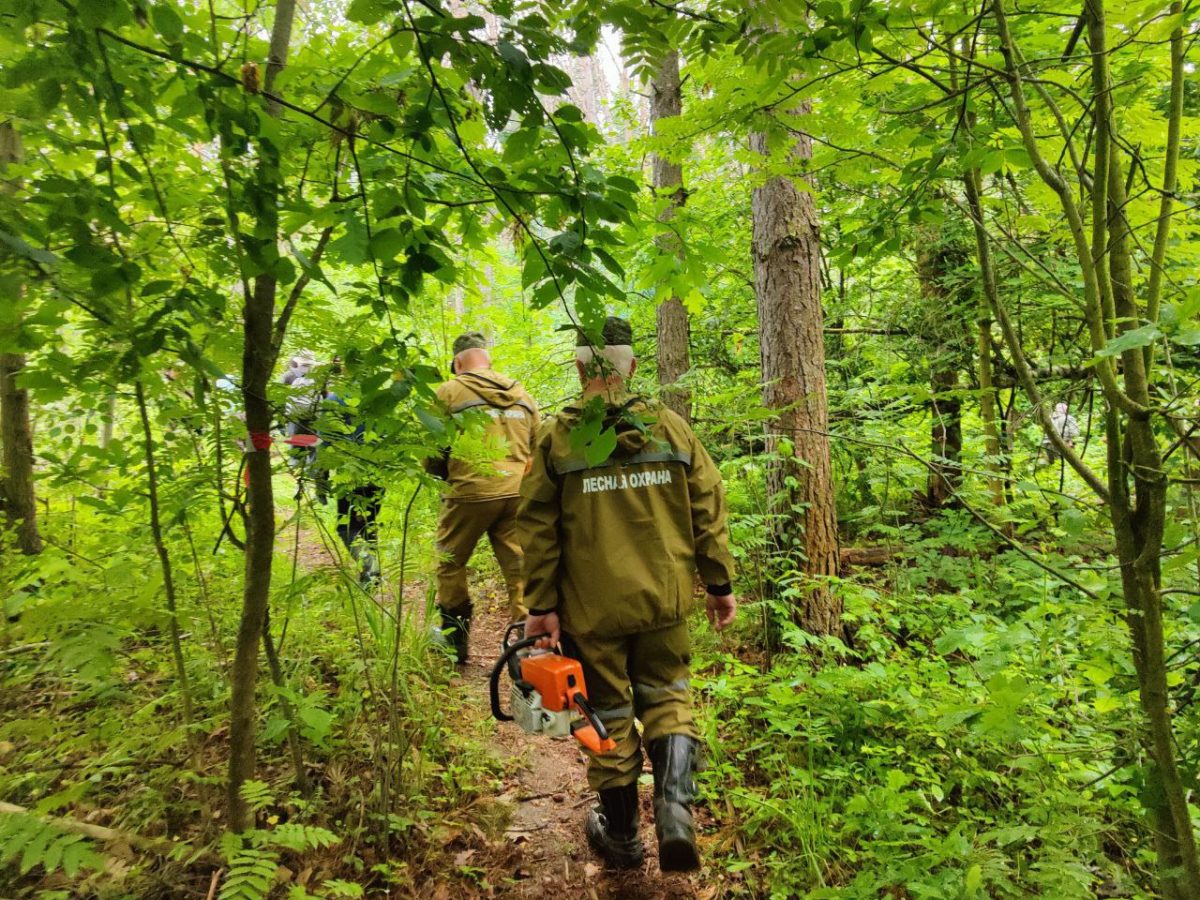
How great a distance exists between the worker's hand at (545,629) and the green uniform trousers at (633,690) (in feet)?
0.34

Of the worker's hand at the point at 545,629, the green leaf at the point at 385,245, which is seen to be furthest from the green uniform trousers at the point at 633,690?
the green leaf at the point at 385,245

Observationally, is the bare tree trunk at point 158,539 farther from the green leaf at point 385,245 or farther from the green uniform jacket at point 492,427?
the green uniform jacket at point 492,427

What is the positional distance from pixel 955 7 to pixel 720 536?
2.34 metres

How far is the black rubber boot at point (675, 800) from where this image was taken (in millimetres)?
2391

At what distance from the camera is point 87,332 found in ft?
5.90

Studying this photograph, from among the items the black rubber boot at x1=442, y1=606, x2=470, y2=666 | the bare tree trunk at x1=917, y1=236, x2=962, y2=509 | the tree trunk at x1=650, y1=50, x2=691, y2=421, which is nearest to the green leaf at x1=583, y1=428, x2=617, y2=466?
the black rubber boot at x1=442, y1=606, x2=470, y2=666

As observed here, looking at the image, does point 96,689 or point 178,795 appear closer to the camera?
point 96,689

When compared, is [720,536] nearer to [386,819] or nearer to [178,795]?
[386,819]

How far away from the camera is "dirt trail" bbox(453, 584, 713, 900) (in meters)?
2.64

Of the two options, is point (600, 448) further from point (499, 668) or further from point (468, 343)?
point (468, 343)

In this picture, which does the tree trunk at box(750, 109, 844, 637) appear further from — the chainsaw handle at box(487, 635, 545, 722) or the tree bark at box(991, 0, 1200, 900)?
the tree bark at box(991, 0, 1200, 900)

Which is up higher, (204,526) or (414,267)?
(414,267)

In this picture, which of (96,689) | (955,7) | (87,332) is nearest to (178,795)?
(96,689)

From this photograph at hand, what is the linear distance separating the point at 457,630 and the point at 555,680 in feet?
7.36
